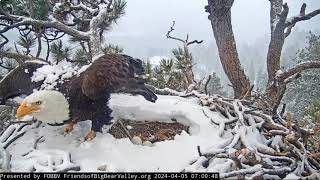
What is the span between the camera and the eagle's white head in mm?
1902

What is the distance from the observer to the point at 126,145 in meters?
2.05

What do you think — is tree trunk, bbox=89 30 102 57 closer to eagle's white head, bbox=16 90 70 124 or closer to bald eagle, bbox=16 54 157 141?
bald eagle, bbox=16 54 157 141

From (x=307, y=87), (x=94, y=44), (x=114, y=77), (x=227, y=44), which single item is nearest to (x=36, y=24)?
(x=94, y=44)

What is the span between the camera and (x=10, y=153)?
6.26 feet

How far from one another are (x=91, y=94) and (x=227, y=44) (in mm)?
2182

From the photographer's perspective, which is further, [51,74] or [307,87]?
[307,87]

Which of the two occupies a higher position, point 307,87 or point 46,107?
point 46,107

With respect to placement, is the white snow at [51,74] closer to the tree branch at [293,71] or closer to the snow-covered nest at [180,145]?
the snow-covered nest at [180,145]

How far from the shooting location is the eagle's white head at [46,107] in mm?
1902

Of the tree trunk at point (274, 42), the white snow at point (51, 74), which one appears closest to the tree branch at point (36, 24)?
the white snow at point (51, 74)

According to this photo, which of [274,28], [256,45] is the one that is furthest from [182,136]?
[256,45]

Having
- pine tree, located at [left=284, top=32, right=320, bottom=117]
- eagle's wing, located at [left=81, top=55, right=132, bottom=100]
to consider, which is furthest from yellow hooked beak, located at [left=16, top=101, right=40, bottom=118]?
pine tree, located at [left=284, top=32, right=320, bottom=117]

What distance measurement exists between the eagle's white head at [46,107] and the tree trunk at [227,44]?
223cm

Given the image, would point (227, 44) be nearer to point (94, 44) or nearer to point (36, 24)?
point (94, 44)
